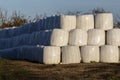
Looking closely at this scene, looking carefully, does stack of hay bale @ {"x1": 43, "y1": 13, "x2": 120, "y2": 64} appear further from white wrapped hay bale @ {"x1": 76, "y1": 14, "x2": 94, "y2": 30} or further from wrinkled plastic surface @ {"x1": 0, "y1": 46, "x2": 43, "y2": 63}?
wrinkled plastic surface @ {"x1": 0, "y1": 46, "x2": 43, "y2": 63}

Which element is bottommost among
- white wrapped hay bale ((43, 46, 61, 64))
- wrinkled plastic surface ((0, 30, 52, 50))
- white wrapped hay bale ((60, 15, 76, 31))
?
white wrapped hay bale ((43, 46, 61, 64))

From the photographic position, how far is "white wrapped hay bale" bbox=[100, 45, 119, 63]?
1412 cm

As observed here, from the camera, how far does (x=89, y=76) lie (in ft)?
36.2

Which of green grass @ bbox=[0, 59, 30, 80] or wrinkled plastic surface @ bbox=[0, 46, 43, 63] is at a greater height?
wrinkled plastic surface @ bbox=[0, 46, 43, 63]

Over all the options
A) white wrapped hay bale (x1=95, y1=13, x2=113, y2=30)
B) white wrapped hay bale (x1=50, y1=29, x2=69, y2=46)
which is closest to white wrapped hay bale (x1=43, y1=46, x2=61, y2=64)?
white wrapped hay bale (x1=50, y1=29, x2=69, y2=46)

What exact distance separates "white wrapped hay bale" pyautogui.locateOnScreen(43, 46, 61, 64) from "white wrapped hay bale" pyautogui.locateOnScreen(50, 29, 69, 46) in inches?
13.6

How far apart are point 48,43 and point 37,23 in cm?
257

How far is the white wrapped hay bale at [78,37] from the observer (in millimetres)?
14352

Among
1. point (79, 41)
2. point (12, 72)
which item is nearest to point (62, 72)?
point (12, 72)

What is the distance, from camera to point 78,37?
47.2 ft

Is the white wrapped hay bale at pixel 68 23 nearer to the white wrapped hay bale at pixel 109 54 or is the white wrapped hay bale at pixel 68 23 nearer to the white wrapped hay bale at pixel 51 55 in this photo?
the white wrapped hay bale at pixel 51 55

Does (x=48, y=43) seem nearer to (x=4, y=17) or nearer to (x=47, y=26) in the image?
(x=47, y=26)

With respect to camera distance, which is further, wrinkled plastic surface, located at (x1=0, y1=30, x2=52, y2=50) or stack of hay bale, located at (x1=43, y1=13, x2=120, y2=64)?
wrinkled plastic surface, located at (x1=0, y1=30, x2=52, y2=50)

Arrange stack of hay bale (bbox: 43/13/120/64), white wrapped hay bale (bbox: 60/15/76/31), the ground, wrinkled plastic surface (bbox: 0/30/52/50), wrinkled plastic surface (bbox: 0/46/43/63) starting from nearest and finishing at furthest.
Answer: the ground → stack of hay bale (bbox: 43/13/120/64) → wrinkled plastic surface (bbox: 0/46/43/63) → white wrapped hay bale (bbox: 60/15/76/31) → wrinkled plastic surface (bbox: 0/30/52/50)
